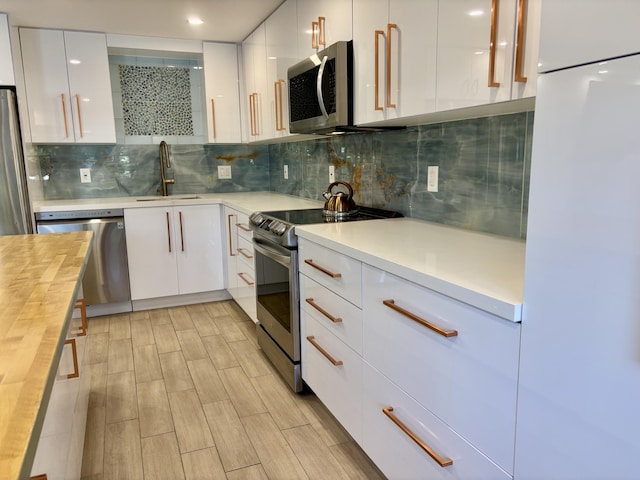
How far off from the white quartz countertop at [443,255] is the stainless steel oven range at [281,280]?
0.18 metres

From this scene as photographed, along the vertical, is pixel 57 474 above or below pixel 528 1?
below

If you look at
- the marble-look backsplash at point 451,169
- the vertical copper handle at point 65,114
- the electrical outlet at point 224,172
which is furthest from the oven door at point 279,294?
the vertical copper handle at point 65,114

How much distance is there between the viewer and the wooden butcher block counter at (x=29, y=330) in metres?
0.62

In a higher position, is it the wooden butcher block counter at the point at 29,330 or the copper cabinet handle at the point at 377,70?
the copper cabinet handle at the point at 377,70

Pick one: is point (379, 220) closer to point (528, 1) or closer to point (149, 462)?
point (528, 1)

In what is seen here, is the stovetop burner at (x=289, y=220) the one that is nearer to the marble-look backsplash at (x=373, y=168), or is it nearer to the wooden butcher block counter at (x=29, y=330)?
the marble-look backsplash at (x=373, y=168)

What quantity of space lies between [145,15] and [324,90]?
165 cm

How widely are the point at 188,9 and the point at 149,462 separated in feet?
8.56

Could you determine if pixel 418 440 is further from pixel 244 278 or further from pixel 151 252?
pixel 151 252

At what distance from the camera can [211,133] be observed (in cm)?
385

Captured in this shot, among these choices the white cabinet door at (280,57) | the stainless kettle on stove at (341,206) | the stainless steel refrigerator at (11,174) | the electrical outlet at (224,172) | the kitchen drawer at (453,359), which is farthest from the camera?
the electrical outlet at (224,172)

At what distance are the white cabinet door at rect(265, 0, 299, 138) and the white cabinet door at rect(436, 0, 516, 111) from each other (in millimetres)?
1366

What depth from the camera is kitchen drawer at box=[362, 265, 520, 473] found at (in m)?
1.02

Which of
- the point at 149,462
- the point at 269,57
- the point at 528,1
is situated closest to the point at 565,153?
the point at 528,1
